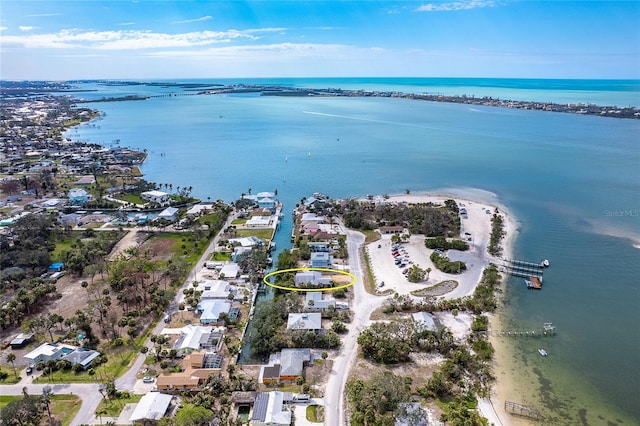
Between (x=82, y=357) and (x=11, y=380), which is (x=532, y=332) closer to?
(x=82, y=357)

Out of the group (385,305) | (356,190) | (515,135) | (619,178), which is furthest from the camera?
(515,135)

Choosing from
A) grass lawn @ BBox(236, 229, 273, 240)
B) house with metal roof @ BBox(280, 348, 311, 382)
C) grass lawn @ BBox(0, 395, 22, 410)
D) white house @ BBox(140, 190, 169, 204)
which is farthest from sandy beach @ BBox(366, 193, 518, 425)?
white house @ BBox(140, 190, 169, 204)

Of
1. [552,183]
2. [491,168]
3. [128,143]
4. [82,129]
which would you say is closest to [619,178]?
[552,183]

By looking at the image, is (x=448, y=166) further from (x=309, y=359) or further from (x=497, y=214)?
(x=309, y=359)

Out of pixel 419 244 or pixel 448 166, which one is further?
pixel 448 166

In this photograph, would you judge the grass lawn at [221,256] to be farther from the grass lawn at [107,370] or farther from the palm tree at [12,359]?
the palm tree at [12,359]

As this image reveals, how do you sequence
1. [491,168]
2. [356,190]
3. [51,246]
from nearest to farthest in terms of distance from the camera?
1. [51,246]
2. [356,190]
3. [491,168]

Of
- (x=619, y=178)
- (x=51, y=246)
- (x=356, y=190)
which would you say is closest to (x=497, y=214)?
(x=356, y=190)
